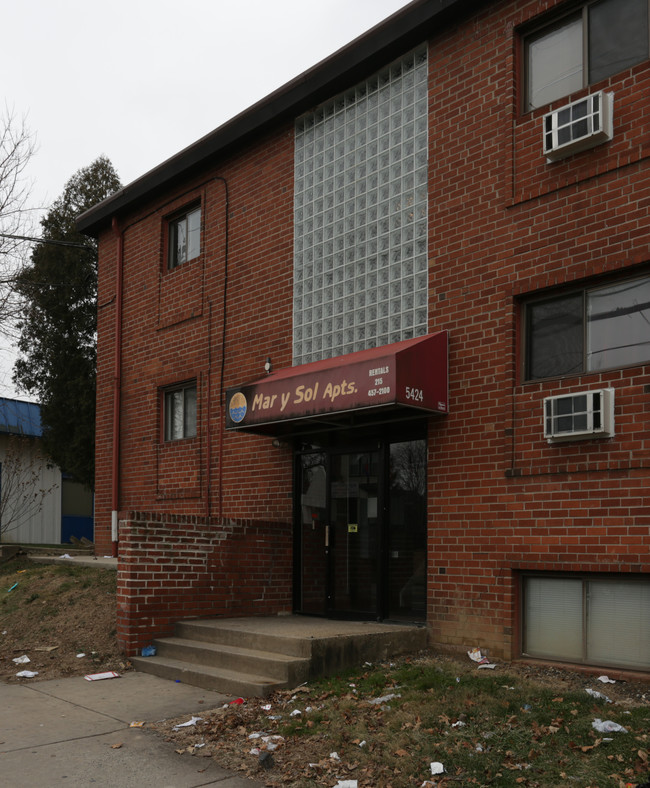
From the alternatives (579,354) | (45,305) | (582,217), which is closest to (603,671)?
(579,354)

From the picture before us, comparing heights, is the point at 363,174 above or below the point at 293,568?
above

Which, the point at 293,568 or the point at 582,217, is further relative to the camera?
the point at 293,568

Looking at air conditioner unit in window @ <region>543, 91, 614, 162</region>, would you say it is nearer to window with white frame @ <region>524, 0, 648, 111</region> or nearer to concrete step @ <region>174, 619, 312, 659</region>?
window with white frame @ <region>524, 0, 648, 111</region>

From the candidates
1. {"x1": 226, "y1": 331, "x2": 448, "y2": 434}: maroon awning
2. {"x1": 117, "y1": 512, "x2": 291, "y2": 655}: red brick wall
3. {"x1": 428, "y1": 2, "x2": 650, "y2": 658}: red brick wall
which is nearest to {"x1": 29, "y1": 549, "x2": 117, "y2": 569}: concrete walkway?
{"x1": 117, "y1": 512, "x2": 291, "y2": 655}: red brick wall

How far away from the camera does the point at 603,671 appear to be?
729 centimetres

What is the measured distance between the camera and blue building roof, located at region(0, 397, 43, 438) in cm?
2633

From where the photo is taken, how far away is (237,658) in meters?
8.09

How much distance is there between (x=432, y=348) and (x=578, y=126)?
2640 millimetres

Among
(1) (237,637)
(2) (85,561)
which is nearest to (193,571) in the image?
(1) (237,637)

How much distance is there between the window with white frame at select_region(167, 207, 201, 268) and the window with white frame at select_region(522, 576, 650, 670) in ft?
26.7

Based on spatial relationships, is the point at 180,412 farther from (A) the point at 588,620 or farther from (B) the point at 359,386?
(A) the point at 588,620

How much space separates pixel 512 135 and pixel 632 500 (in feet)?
13.3

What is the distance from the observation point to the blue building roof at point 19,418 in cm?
2633

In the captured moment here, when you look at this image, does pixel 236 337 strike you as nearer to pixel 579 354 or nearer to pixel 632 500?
pixel 579 354
